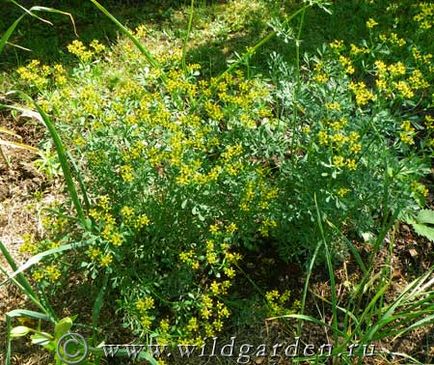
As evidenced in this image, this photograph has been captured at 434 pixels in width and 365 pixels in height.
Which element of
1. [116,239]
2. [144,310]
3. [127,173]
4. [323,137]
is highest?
[323,137]

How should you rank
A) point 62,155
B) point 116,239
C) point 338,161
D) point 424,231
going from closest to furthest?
point 62,155, point 116,239, point 338,161, point 424,231

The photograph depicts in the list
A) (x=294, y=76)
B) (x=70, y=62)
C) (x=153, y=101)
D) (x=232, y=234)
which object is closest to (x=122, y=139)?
(x=153, y=101)

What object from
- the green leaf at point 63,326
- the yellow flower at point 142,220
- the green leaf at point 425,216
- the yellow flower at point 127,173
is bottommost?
the green leaf at point 63,326

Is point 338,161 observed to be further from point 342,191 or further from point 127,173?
point 127,173

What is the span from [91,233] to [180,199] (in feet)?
1.37

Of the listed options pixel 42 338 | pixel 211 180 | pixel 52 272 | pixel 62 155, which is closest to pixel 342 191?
pixel 211 180

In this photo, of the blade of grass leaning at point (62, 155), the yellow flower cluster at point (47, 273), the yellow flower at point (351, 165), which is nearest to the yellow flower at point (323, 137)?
the yellow flower at point (351, 165)

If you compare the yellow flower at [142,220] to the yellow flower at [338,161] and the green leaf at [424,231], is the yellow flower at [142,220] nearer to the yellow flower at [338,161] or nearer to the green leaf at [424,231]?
the yellow flower at [338,161]

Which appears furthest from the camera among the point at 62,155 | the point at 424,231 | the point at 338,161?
the point at 424,231

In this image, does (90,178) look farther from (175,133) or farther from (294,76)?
(294,76)

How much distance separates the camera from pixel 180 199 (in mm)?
2430

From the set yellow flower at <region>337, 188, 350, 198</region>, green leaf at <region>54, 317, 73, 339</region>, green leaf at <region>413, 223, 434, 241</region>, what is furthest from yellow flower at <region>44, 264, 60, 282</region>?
green leaf at <region>413, 223, 434, 241</region>

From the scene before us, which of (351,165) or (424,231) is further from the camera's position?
(424,231)

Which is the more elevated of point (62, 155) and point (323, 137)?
point (323, 137)
